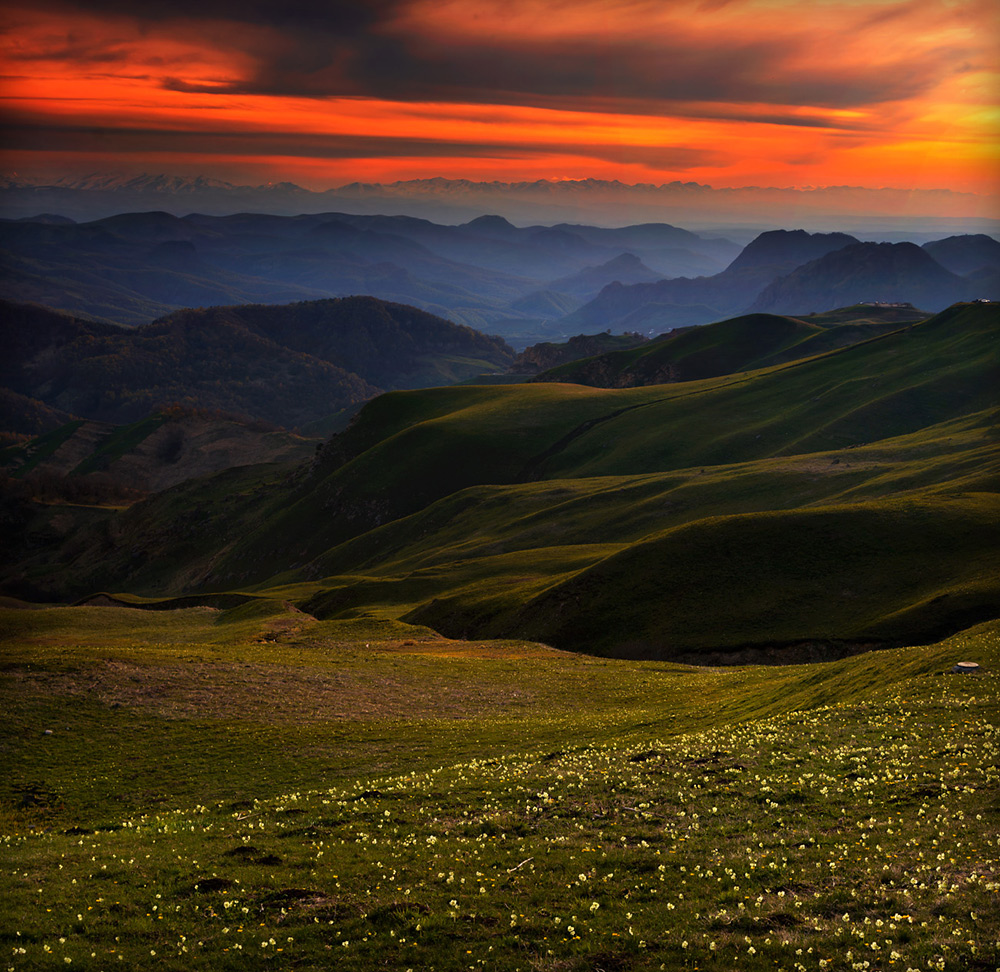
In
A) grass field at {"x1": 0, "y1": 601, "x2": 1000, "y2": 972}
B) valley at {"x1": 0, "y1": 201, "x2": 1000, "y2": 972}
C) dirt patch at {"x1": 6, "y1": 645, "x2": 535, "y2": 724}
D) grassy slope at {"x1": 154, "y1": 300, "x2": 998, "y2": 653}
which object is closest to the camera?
grass field at {"x1": 0, "y1": 601, "x2": 1000, "y2": 972}

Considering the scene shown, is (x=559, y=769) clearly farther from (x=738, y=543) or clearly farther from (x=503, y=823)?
(x=738, y=543)

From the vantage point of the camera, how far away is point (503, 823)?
24.9m

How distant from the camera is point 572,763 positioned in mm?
32156

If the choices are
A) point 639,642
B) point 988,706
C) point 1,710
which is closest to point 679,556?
point 639,642

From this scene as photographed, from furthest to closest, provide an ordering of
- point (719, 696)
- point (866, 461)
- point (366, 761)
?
point (866, 461), point (719, 696), point (366, 761)

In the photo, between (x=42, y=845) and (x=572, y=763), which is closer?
(x=42, y=845)

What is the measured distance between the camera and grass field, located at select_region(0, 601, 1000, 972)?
669 inches

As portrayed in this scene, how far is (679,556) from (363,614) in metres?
43.4

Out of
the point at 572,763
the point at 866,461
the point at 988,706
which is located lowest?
the point at 572,763

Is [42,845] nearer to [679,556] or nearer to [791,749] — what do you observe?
[791,749]

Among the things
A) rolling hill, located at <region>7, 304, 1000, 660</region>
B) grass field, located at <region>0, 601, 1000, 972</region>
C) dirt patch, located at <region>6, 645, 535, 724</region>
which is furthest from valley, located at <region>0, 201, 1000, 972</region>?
rolling hill, located at <region>7, 304, 1000, 660</region>

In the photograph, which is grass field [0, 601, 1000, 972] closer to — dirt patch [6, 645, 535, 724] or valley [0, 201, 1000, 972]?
valley [0, 201, 1000, 972]

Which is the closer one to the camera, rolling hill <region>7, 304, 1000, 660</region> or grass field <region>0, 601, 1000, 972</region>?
grass field <region>0, 601, 1000, 972</region>

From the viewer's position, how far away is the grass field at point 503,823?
17000mm
